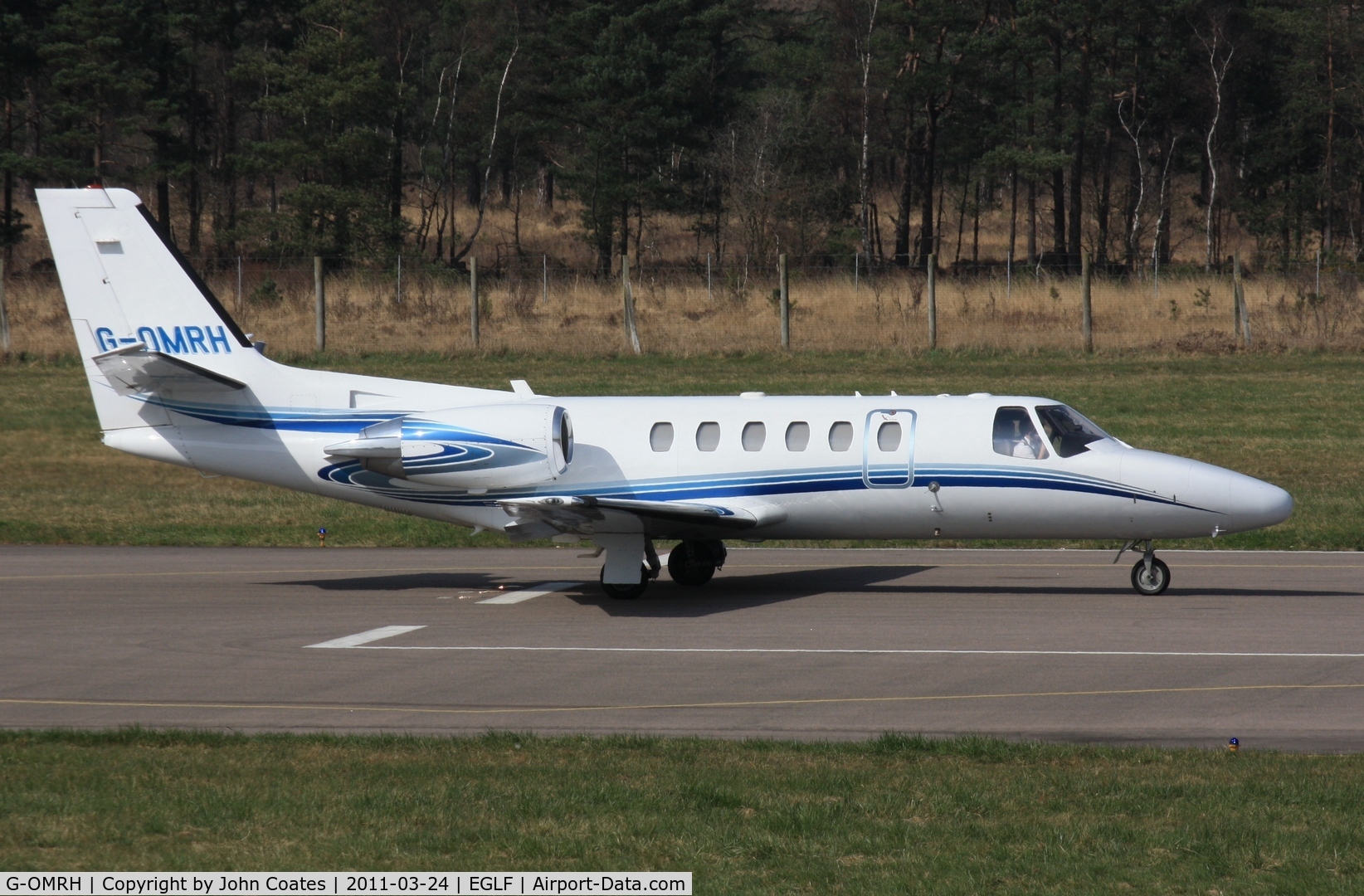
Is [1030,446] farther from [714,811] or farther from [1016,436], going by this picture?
[714,811]

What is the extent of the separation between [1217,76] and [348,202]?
38393mm

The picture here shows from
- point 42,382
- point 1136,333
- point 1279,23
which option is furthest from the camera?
point 1279,23

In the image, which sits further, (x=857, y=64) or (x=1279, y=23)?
(x=857, y=64)

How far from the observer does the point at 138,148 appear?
58406 millimetres

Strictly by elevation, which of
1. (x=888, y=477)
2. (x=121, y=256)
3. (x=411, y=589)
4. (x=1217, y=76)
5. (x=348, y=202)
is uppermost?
(x=1217, y=76)

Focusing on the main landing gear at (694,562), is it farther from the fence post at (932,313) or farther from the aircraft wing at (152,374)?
the fence post at (932,313)

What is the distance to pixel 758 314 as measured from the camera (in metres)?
46.4

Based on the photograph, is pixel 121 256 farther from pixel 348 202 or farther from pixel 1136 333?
pixel 348 202

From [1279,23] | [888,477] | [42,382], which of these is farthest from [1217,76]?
[888,477]

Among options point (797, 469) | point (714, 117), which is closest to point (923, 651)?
point (797, 469)

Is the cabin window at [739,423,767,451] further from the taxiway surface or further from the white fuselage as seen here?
the taxiway surface

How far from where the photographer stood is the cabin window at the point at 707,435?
18594mm
